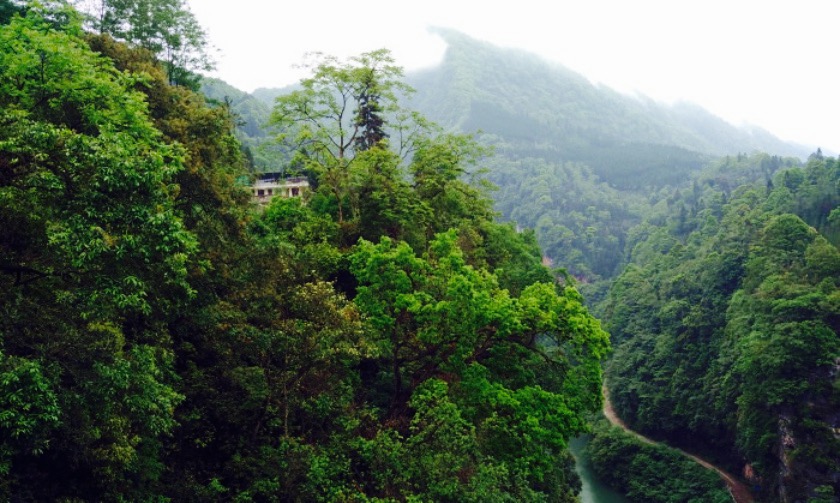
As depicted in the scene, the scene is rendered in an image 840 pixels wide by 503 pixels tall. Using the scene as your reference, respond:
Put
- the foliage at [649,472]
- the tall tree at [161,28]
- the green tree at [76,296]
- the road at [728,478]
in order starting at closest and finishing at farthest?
the green tree at [76,296] → the tall tree at [161,28] → the road at [728,478] → the foliage at [649,472]

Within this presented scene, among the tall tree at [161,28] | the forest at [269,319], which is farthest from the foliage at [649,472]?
the tall tree at [161,28]

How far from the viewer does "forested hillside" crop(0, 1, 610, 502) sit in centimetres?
962

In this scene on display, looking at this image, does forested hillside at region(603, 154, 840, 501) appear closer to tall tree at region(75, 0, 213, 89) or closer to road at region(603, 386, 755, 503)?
road at region(603, 386, 755, 503)

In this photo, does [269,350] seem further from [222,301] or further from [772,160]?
[772,160]

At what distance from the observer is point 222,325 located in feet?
48.2

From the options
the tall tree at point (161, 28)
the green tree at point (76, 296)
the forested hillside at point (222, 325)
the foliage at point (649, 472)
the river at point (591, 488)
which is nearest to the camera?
the green tree at point (76, 296)

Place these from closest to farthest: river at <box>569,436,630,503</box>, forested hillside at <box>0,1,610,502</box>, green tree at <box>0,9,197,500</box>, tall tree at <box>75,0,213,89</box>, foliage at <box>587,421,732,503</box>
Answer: green tree at <box>0,9,197,500</box>, forested hillside at <box>0,1,610,502</box>, tall tree at <box>75,0,213,89</box>, foliage at <box>587,421,732,503</box>, river at <box>569,436,630,503</box>

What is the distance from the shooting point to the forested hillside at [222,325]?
31.6 feet

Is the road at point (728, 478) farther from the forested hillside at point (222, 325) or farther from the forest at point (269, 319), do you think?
the forested hillside at point (222, 325)

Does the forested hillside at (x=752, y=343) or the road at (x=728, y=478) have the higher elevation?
the forested hillside at (x=752, y=343)

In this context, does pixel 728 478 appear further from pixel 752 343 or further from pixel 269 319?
pixel 269 319

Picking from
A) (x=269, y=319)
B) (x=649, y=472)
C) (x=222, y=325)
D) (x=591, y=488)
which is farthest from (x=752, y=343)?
(x=222, y=325)

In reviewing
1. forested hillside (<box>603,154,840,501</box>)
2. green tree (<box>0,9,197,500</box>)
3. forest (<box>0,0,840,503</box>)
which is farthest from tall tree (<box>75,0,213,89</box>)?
forested hillside (<box>603,154,840,501</box>)

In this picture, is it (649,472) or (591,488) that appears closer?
(649,472)
